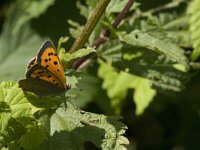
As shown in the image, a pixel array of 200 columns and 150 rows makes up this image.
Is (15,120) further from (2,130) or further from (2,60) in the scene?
(2,60)

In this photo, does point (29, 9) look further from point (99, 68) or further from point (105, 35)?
point (105, 35)

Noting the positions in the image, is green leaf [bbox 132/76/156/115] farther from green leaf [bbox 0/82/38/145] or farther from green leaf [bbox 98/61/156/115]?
green leaf [bbox 0/82/38/145]

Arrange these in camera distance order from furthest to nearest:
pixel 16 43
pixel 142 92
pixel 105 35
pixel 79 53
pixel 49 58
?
pixel 16 43, pixel 142 92, pixel 105 35, pixel 79 53, pixel 49 58

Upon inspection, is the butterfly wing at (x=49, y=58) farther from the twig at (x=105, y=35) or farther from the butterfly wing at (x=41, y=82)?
the twig at (x=105, y=35)

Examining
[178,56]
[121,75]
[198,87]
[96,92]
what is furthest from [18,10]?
[178,56]

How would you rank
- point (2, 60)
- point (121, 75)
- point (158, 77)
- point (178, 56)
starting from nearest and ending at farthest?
1. point (178, 56)
2. point (158, 77)
3. point (121, 75)
4. point (2, 60)

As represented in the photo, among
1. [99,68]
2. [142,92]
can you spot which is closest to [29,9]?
[99,68]

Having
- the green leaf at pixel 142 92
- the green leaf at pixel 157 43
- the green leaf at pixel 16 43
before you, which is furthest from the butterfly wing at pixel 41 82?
the green leaf at pixel 16 43

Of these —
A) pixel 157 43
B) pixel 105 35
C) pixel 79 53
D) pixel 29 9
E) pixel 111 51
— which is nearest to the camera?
pixel 79 53
